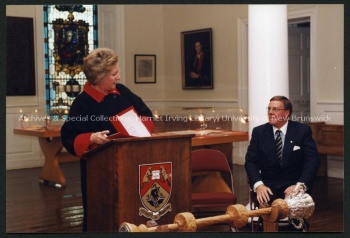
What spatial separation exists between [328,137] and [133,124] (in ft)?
17.1

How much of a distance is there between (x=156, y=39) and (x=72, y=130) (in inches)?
298

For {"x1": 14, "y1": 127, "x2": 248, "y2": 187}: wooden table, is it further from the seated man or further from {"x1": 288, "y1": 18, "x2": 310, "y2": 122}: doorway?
the seated man

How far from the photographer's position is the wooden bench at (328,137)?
9.36 meters

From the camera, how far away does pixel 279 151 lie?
565cm

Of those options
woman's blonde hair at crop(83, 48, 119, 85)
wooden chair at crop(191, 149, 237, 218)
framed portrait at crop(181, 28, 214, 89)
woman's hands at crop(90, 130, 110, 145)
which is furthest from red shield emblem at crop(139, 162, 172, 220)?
framed portrait at crop(181, 28, 214, 89)

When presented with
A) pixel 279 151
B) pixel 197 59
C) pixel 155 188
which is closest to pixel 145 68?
pixel 197 59

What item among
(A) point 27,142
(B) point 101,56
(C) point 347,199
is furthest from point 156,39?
(B) point 101,56

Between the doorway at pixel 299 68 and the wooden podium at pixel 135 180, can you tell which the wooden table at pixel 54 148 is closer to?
the doorway at pixel 299 68

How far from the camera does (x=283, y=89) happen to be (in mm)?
6586

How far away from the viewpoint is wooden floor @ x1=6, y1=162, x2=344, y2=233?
7000 millimetres

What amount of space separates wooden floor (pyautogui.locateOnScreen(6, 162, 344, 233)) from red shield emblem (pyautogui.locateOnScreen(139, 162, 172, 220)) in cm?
234

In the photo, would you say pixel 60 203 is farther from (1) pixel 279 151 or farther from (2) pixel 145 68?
(2) pixel 145 68

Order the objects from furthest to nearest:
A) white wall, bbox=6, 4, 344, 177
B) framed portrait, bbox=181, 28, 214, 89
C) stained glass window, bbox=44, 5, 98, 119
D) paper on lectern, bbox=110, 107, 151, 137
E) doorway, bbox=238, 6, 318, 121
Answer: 1. stained glass window, bbox=44, 5, 98, 119
2. framed portrait, bbox=181, 28, 214, 89
3. white wall, bbox=6, 4, 344, 177
4. doorway, bbox=238, 6, 318, 121
5. paper on lectern, bbox=110, 107, 151, 137

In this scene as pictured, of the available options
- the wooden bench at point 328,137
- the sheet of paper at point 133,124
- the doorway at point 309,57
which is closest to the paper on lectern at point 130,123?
the sheet of paper at point 133,124
